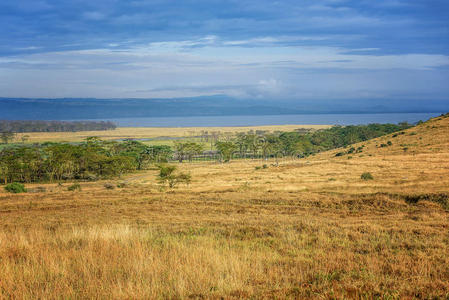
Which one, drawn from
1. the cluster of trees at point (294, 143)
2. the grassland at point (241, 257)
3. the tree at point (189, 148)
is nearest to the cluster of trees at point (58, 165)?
the tree at point (189, 148)

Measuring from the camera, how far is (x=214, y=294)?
217 inches

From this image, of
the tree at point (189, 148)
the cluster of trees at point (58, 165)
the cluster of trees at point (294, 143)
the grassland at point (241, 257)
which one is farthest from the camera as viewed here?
the tree at point (189, 148)

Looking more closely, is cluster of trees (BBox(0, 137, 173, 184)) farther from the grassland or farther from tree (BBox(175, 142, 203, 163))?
the grassland

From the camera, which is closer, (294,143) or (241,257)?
(241,257)

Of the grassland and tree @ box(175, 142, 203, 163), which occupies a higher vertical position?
the grassland

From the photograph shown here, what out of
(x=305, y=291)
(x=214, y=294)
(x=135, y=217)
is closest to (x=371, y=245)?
(x=305, y=291)

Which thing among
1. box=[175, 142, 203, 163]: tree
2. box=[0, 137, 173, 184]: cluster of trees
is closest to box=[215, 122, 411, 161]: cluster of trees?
box=[175, 142, 203, 163]: tree

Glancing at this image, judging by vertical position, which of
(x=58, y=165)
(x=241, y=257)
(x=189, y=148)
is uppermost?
(x=241, y=257)

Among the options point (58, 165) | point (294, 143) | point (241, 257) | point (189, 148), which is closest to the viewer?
point (241, 257)

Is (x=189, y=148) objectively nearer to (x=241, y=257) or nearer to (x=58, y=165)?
(x=58, y=165)

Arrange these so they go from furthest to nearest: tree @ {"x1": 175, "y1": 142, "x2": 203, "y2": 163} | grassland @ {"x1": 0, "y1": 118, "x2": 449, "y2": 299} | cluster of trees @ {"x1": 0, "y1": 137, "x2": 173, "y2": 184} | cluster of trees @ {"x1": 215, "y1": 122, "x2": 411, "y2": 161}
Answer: tree @ {"x1": 175, "y1": 142, "x2": 203, "y2": 163} < cluster of trees @ {"x1": 215, "y1": 122, "x2": 411, "y2": 161} < cluster of trees @ {"x1": 0, "y1": 137, "x2": 173, "y2": 184} < grassland @ {"x1": 0, "y1": 118, "x2": 449, "y2": 299}

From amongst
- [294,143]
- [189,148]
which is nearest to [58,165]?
[189,148]

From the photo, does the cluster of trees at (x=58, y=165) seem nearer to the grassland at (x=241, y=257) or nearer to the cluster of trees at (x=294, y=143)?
the cluster of trees at (x=294, y=143)

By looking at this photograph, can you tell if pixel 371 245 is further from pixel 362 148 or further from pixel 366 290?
pixel 362 148
